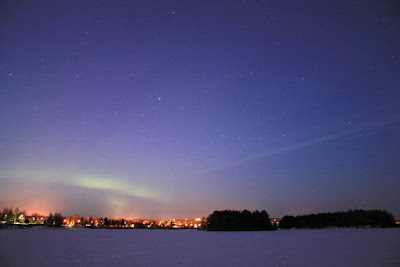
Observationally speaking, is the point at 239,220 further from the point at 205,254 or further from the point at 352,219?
the point at 205,254

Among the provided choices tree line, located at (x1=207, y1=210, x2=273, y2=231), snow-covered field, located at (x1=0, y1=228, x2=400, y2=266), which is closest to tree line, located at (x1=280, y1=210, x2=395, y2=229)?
tree line, located at (x1=207, y1=210, x2=273, y2=231)

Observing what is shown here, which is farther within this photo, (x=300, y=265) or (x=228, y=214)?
(x=228, y=214)

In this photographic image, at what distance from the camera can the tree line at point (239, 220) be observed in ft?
525

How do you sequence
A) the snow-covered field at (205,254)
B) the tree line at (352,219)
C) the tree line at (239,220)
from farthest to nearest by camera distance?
1. the tree line at (352,219)
2. the tree line at (239,220)
3. the snow-covered field at (205,254)

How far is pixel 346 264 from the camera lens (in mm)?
25234

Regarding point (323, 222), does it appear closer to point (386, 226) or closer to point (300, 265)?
point (386, 226)

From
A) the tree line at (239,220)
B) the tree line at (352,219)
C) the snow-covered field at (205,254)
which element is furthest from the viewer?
the tree line at (352,219)

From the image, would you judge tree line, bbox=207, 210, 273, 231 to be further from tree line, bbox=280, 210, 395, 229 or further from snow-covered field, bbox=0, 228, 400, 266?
snow-covered field, bbox=0, 228, 400, 266

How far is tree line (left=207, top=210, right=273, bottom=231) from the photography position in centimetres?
15988

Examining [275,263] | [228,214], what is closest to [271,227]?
[228,214]

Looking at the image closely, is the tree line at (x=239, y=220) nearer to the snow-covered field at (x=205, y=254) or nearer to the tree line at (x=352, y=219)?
the tree line at (x=352, y=219)

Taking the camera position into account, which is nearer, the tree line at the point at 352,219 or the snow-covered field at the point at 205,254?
the snow-covered field at the point at 205,254

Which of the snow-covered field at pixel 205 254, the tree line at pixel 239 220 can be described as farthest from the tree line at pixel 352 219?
the snow-covered field at pixel 205 254

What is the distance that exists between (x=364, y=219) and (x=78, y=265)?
189 metres
